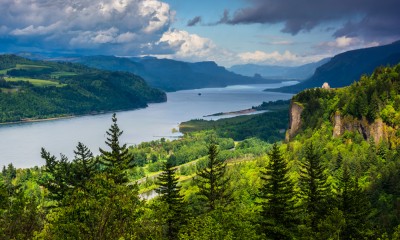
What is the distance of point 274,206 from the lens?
36250 mm

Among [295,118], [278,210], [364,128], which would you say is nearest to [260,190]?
[278,210]

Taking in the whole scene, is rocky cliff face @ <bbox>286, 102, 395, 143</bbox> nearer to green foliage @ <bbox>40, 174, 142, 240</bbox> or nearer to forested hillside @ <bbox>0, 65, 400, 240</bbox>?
forested hillside @ <bbox>0, 65, 400, 240</bbox>

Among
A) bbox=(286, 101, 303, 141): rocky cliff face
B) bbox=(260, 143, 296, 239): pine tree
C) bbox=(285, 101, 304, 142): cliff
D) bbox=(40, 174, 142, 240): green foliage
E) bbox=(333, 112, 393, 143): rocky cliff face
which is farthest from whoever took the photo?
bbox=(286, 101, 303, 141): rocky cliff face

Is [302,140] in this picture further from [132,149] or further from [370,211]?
[132,149]

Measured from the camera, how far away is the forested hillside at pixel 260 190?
27.7 m

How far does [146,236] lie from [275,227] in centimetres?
1208

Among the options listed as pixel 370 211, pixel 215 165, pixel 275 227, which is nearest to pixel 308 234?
pixel 275 227

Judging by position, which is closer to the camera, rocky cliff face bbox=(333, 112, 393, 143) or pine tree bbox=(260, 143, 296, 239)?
pine tree bbox=(260, 143, 296, 239)

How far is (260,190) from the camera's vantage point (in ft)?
125

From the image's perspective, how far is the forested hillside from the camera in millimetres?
27703

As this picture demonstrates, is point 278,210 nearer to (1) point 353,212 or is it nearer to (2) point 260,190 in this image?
(2) point 260,190

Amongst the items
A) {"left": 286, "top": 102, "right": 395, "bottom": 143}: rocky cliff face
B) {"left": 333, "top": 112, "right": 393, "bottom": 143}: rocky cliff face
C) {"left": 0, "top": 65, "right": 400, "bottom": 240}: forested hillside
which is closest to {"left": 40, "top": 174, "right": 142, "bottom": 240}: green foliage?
{"left": 0, "top": 65, "right": 400, "bottom": 240}: forested hillside

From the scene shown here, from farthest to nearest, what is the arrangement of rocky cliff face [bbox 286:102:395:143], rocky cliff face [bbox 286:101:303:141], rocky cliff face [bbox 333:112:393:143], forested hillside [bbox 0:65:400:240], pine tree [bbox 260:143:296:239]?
rocky cliff face [bbox 286:101:303:141] < rocky cliff face [bbox 333:112:393:143] < rocky cliff face [bbox 286:102:395:143] < pine tree [bbox 260:143:296:239] < forested hillside [bbox 0:65:400:240]

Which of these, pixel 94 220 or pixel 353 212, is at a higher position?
pixel 94 220
